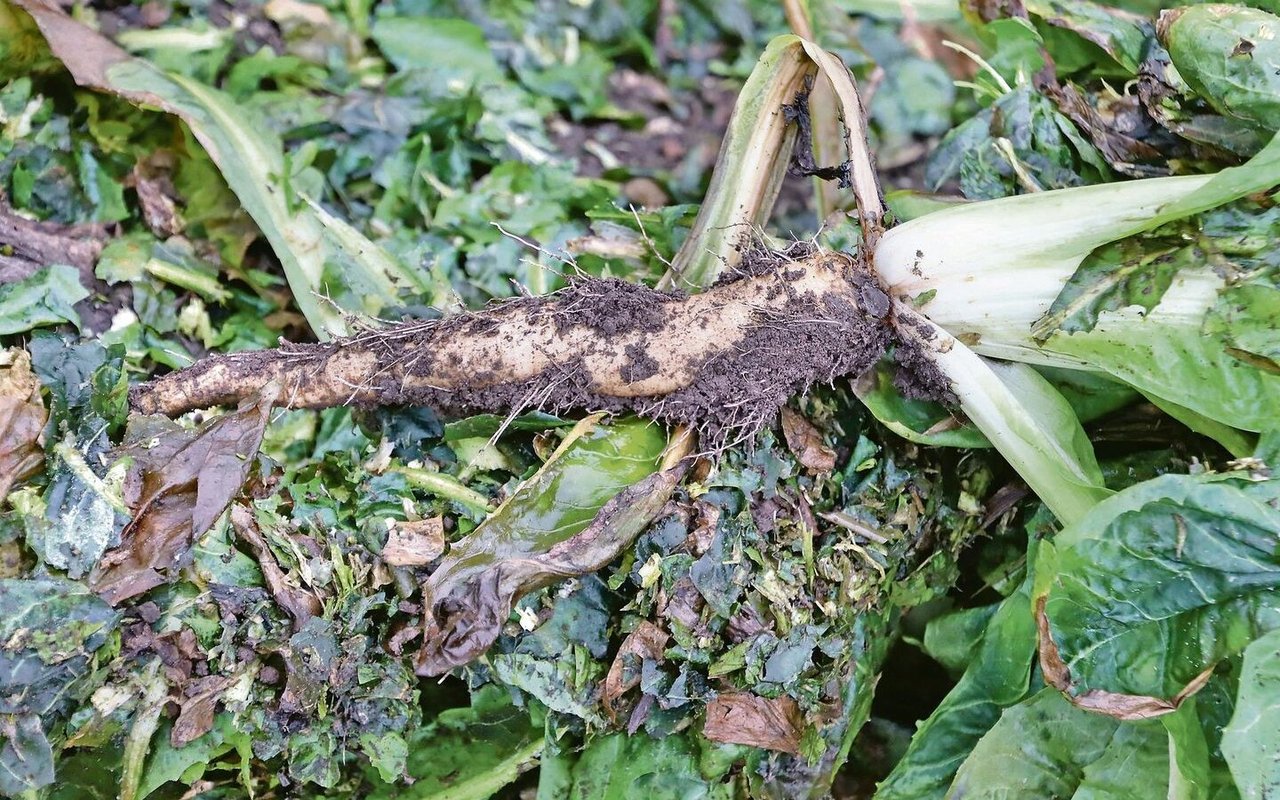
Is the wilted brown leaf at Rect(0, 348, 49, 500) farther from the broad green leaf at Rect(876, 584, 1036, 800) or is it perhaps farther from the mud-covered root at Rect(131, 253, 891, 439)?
the broad green leaf at Rect(876, 584, 1036, 800)

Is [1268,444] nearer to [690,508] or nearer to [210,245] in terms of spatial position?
[690,508]

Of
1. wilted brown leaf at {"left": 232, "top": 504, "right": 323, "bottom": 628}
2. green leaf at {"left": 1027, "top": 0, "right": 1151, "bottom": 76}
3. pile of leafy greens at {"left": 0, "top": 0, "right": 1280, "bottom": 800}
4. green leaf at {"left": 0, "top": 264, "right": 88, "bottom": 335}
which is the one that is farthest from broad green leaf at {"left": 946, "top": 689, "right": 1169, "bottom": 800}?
green leaf at {"left": 0, "top": 264, "right": 88, "bottom": 335}

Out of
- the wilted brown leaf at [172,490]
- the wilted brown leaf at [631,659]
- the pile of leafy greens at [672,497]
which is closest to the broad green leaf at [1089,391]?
the pile of leafy greens at [672,497]

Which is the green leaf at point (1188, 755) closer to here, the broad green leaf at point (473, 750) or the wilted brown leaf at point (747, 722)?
the wilted brown leaf at point (747, 722)

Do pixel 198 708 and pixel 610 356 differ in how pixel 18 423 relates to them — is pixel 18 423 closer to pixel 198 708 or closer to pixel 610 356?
pixel 198 708

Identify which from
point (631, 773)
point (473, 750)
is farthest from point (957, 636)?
point (473, 750)
